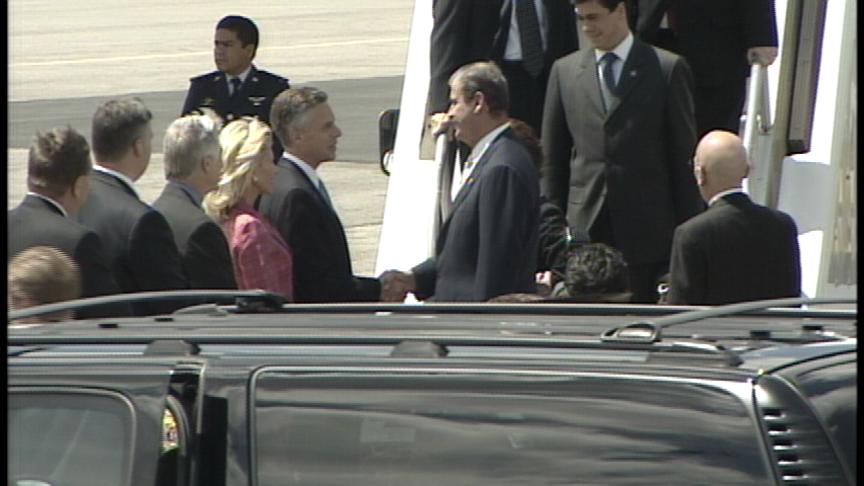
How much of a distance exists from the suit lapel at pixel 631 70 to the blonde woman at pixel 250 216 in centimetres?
150

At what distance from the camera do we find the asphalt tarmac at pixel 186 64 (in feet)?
61.2

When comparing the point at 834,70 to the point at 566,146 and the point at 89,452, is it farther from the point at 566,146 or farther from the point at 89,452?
the point at 89,452

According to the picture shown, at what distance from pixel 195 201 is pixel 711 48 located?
2.43m

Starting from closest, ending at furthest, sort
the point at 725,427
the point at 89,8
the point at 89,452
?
the point at 725,427, the point at 89,452, the point at 89,8

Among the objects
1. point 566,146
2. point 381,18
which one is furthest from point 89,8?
point 566,146

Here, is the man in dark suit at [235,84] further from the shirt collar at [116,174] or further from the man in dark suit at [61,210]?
the man in dark suit at [61,210]

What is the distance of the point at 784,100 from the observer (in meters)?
8.24

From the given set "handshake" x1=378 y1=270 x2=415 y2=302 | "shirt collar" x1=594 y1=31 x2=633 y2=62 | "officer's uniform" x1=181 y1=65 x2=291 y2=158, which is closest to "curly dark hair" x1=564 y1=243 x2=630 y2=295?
"handshake" x1=378 y1=270 x2=415 y2=302

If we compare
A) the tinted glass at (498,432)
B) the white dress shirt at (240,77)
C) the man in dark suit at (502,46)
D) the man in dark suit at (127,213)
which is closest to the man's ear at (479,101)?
the man in dark suit at (502,46)

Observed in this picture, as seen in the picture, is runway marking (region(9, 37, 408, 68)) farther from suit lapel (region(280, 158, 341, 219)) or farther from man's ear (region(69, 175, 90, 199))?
man's ear (region(69, 175, 90, 199))

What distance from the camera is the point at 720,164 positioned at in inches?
286

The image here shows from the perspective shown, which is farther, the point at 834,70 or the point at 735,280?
the point at 834,70

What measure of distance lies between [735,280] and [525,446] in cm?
366

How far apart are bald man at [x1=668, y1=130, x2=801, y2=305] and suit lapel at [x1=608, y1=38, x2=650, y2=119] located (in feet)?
3.18
